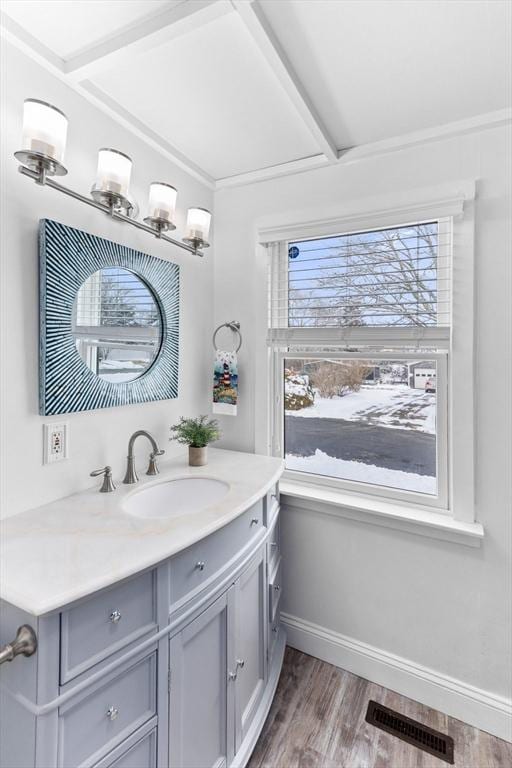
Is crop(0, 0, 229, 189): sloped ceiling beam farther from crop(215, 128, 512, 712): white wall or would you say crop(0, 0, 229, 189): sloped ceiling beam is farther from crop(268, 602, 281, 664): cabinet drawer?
crop(268, 602, 281, 664): cabinet drawer

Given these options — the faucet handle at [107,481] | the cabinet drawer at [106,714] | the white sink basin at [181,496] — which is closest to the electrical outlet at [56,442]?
the faucet handle at [107,481]

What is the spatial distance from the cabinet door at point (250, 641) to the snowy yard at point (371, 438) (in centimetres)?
63

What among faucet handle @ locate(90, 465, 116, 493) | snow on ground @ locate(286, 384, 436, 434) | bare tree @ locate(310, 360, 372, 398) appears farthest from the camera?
bare tree @ locate(310, 360, 372, 398)

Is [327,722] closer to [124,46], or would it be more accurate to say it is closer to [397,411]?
[397,411]

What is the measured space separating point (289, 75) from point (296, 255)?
0.82 metres

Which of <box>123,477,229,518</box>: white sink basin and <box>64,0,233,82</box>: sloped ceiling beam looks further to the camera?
<box>123,477,229,518</box>: white sink basin

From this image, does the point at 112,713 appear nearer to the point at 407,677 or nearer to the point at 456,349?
the point at 407,677

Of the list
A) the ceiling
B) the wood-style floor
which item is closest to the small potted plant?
the wood-style floor

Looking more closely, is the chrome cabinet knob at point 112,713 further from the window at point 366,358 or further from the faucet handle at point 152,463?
the window at point 366,358

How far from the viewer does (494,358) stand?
153 centimetres

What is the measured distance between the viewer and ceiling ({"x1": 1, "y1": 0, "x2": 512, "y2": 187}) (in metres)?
1.08

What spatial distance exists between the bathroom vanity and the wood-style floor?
131mm

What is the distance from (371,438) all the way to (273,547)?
69 centimetres

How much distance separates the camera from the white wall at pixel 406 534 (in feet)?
5.01
